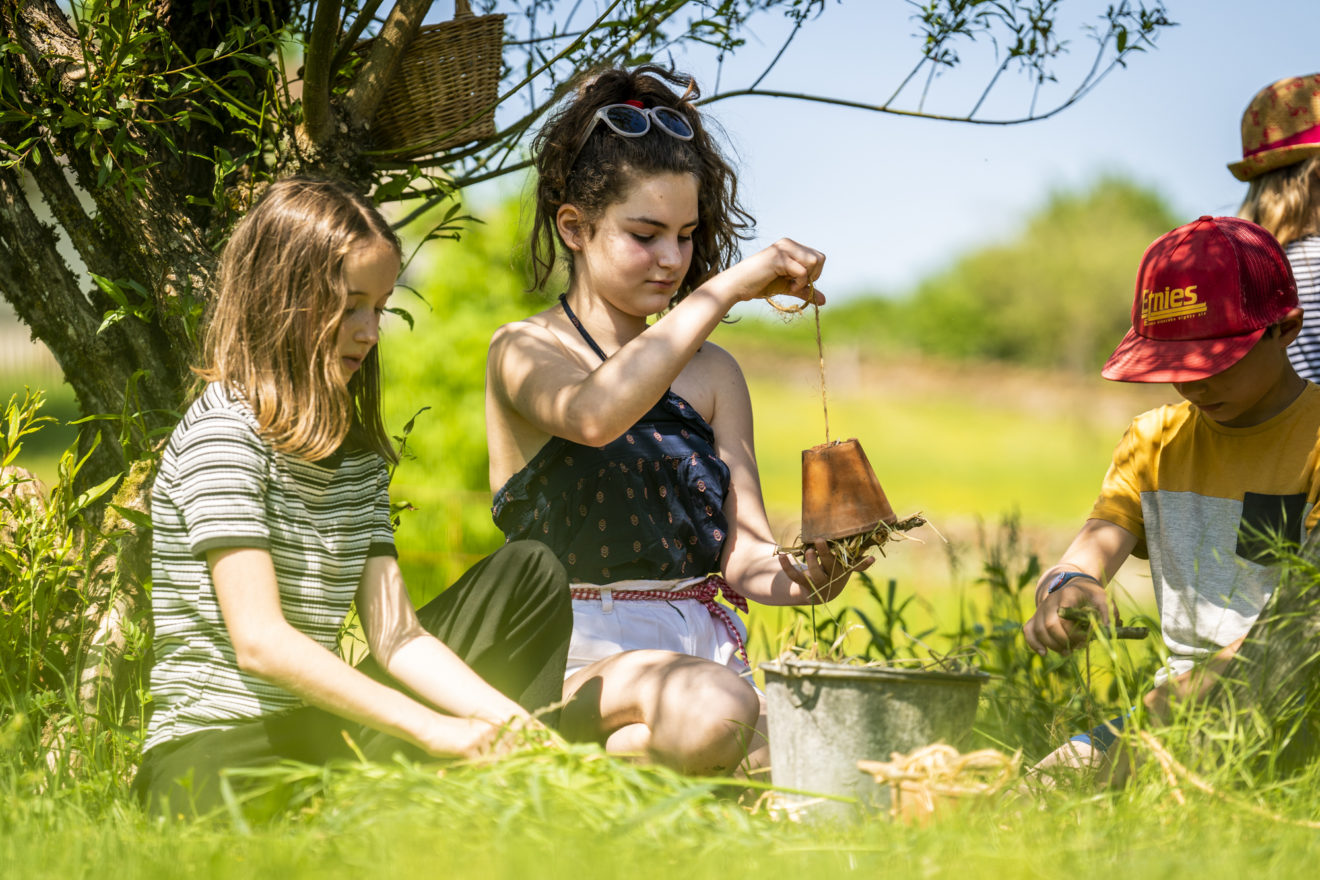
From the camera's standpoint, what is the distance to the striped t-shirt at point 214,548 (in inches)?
84.7

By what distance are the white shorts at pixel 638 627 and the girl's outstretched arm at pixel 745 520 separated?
0.46ft

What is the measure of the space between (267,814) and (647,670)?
0.77 m

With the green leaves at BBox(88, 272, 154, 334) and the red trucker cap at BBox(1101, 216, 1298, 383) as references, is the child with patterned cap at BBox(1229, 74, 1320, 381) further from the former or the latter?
the green leaves at BBox(88, 272, 154, 334)

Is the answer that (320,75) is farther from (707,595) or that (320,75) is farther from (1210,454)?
(1210,454)

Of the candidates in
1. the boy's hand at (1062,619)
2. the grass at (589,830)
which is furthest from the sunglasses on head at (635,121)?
the grass at (589,830)

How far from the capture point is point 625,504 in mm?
2705

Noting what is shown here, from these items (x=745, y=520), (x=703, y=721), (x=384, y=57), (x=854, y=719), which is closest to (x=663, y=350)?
(x=745, y=520)

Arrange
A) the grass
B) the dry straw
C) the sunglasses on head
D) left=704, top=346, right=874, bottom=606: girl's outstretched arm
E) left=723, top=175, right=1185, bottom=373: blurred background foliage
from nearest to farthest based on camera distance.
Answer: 1. the grass
2. the dry straw
3. left=704, top=346, right=874, bottom=606: girl's outstretched arm
4. the sunglasses on head
5. left=723, top=175, right=1185, bottom=373: blurred background foliage

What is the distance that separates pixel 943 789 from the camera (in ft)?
6.09

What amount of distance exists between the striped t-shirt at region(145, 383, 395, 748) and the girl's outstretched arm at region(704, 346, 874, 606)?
0.95m


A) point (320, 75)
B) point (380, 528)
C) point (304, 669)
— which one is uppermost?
point (320, 75)

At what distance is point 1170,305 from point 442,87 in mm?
1777

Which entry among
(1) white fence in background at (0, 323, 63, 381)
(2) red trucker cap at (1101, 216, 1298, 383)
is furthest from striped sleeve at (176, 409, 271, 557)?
(1) white fence in background at (0, 323, 63, 381)

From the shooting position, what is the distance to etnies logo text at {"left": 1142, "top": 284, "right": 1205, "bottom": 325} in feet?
8.27
